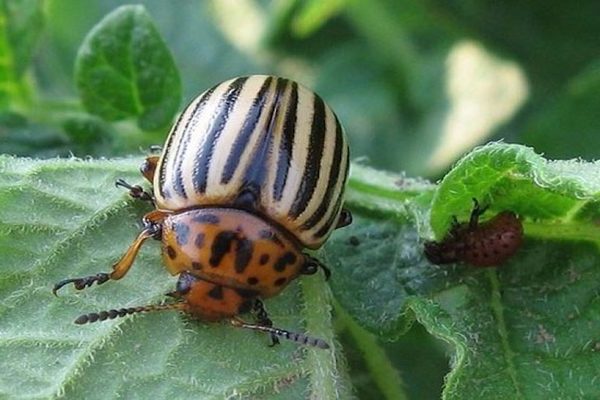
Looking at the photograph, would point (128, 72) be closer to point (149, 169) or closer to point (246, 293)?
point (149, 169)

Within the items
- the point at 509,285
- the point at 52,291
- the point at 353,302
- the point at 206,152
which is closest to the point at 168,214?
the point at 206,152

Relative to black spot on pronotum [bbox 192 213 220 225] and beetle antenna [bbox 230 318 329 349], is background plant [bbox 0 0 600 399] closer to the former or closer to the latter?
beetle antenna [bbox 230 318 329 349]

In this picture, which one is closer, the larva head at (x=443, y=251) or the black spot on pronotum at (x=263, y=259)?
the black spot on pronotum at (x=263, y=259)

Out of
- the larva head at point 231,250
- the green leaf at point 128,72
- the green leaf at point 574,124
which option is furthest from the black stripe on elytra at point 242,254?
the green leaf at point 574,124

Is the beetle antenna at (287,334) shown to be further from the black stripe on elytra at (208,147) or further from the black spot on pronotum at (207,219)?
the black stripe on elytra at (208,147)

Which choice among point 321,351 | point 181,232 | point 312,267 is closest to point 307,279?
point 312,267

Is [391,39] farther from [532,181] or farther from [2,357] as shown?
[2,357]

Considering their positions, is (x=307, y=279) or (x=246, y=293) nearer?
(x=246, y=293)
